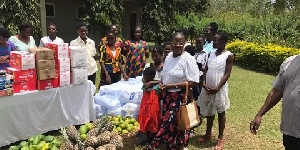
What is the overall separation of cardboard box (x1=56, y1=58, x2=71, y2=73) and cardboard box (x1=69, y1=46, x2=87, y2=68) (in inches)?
3.3

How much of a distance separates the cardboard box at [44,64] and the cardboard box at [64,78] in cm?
22

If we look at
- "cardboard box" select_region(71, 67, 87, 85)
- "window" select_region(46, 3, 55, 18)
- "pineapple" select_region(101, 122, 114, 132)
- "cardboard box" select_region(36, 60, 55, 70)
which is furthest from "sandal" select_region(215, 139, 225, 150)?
"window" select_region(46, 3, 55, 18)

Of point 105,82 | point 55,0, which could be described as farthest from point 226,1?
point 105,82

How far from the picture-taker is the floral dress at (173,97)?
141 inches

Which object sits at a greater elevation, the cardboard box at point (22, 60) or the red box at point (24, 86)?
the cardboard box at point (22, 60)

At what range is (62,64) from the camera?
14.5ft

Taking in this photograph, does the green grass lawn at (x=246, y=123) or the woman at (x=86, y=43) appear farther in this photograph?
the woman at (x=86, y=43)

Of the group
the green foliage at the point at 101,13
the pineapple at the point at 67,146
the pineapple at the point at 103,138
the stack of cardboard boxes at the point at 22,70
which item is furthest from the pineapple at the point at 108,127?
the green foliage at the point at 101,13

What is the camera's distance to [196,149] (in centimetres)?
438

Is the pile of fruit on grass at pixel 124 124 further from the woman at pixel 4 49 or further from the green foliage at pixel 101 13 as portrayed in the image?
the green foliage at pixel 101 13

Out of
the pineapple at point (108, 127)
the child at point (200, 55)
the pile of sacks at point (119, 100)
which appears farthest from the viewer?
the child at point (200, 55)

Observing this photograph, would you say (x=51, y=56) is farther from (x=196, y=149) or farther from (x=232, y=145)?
(x=232, y=145)

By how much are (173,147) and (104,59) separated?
7.19ft

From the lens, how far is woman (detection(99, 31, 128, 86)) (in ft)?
17.0
